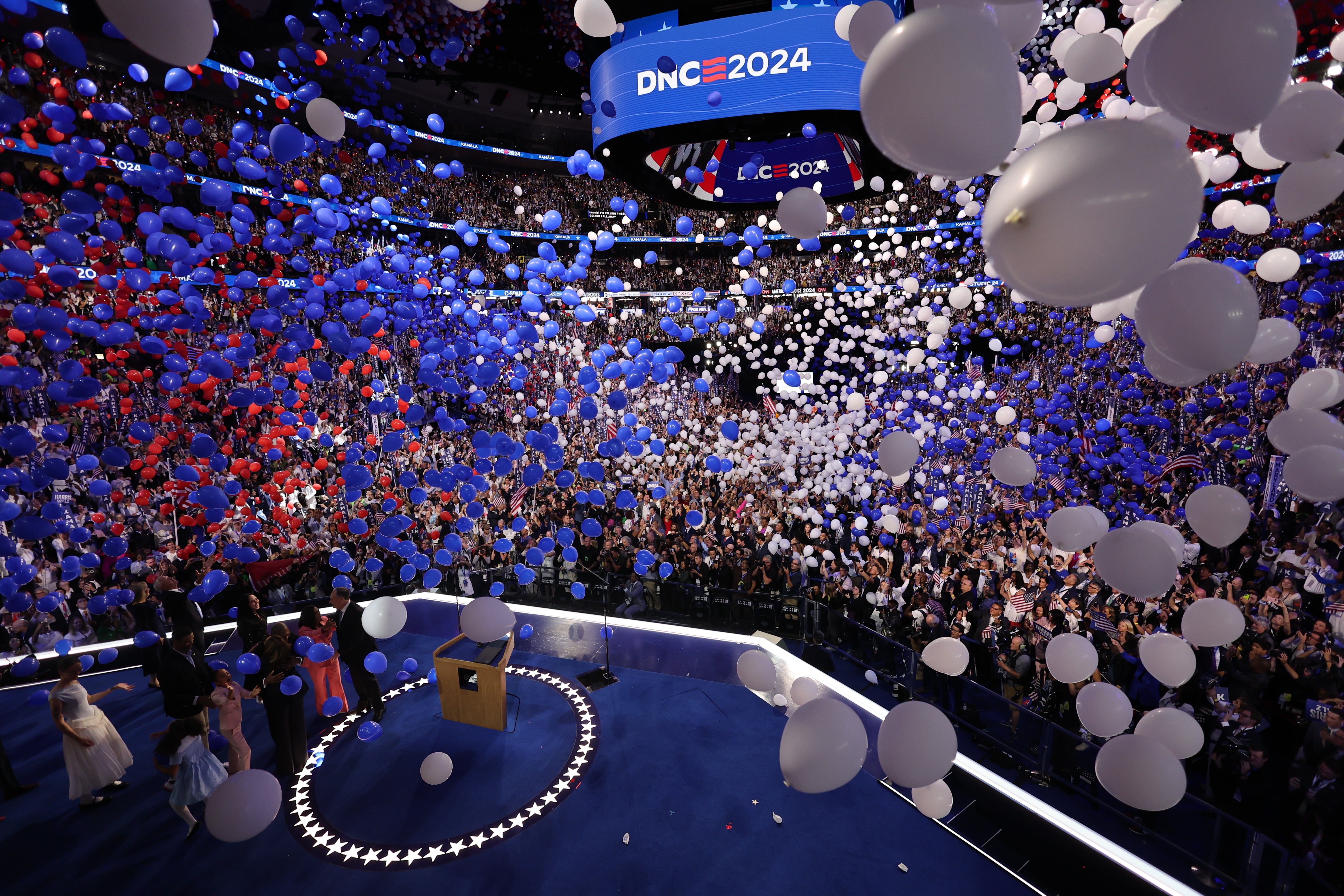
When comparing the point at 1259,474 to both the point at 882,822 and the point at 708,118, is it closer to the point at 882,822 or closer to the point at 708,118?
the point at 882,822

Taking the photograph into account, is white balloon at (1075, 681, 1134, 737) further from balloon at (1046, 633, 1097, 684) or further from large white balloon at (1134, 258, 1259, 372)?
large white balloon at (1134, 258, 1259, 372)

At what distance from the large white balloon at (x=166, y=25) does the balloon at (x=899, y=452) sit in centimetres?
413

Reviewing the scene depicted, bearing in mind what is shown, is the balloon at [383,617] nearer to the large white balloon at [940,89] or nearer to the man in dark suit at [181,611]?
the man in dark suit at [181,611]

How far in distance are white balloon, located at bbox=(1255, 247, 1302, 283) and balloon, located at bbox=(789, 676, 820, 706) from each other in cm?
416

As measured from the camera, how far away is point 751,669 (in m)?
3.84

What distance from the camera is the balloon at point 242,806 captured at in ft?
9.35

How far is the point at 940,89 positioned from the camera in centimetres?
149

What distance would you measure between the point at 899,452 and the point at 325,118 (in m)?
4.38

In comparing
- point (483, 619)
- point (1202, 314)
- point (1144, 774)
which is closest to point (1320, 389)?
point (1202, 314)

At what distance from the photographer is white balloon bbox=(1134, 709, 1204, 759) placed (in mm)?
2816

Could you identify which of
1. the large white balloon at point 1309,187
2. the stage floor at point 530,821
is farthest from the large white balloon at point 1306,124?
the stage floor at point 530,821

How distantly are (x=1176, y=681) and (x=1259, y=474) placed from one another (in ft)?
20.7

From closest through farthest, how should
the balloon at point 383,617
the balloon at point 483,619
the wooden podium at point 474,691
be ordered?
1. the balloon at point 483,619
2. the balloon at point 383,617
3. the wooden podium at point 474,691

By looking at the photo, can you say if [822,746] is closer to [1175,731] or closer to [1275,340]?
[1175,731]
